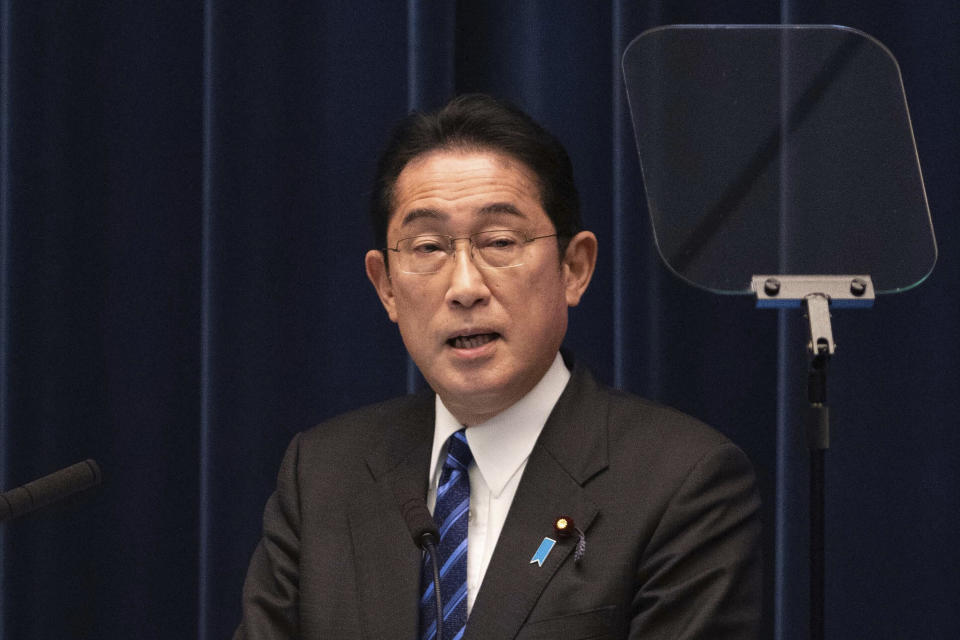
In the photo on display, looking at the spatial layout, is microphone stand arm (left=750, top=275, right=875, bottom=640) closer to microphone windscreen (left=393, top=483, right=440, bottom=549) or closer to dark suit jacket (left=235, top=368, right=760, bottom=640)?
dark suit jacket (left=235, top=368, right=760, bottom=640)

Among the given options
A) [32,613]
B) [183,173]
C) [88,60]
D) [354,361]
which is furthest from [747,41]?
[32,613]

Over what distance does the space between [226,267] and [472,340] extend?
743 mm

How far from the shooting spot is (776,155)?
56.3 inches

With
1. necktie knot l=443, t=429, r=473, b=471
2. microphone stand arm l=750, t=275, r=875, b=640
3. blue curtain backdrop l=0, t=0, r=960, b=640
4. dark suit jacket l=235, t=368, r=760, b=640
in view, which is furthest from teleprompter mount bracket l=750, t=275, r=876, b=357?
blue curtain backdrop l=0, t=0, r=960, b=640

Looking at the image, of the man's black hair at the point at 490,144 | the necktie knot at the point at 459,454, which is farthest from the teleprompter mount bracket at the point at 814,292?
the necktie knot at the point at 459,454

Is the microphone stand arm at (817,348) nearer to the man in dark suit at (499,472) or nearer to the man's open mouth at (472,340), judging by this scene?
the man in dark suit at (499,472)

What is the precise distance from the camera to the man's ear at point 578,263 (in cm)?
157

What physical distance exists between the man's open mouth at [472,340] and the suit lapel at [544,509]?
0.49ft

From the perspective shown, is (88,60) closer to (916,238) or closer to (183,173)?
(183,173)

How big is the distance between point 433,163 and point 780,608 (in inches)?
38.5

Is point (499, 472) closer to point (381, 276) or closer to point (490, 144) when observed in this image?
point (381, 276)

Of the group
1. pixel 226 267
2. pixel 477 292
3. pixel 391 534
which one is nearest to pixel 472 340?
pixel 477 292

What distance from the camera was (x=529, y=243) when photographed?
1.49 m

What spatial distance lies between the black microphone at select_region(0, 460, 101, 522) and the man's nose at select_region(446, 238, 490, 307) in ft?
1.61
